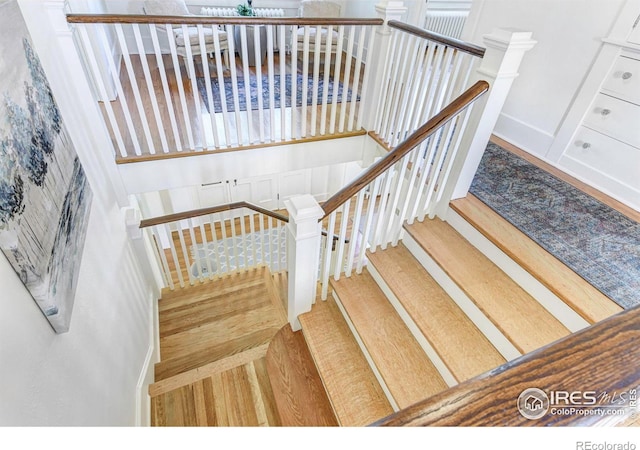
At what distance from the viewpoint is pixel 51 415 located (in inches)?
42.1

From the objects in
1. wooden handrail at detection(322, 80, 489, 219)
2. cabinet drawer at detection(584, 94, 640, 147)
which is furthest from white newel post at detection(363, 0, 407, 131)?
cabinet drawer at detection(584, 94, 640, 147)

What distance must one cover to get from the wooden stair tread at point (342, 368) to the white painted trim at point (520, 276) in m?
0.95

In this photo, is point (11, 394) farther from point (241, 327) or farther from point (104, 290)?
point (241, 327)

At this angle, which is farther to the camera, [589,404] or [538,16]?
[538,16]

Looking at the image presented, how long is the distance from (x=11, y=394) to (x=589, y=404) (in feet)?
4.09

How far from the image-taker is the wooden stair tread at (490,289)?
1.61m

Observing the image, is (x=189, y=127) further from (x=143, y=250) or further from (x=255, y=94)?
(x=255, y=94)

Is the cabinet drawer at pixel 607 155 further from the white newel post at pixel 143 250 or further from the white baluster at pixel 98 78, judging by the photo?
the white newel post at pixel 143 250

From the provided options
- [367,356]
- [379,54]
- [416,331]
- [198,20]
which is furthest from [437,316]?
[198,20]

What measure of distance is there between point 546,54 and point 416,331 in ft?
7.50

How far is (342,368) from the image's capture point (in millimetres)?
1853

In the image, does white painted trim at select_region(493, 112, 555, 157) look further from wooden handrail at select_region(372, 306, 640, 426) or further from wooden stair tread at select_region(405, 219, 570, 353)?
wooden handrail at select_region(372, 306, 640, 426)
